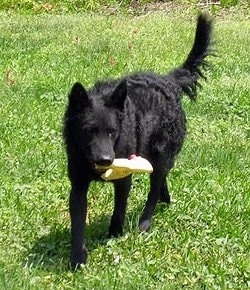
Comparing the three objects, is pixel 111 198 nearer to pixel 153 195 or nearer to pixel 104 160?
pixel 153 195

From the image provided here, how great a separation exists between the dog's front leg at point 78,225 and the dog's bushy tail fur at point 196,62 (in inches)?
65.9

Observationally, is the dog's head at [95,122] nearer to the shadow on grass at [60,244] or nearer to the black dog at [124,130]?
the black dog at [124,130]

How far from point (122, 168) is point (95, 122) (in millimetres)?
392

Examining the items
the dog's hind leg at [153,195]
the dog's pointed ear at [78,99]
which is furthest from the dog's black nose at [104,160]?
the dog's hind leg at [153,195]

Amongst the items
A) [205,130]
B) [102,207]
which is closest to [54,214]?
[102,207]

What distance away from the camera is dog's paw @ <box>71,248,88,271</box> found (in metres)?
4.97

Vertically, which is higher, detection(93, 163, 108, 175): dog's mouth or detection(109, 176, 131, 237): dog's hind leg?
detection(93, 163, 108, 175): dog's mouth

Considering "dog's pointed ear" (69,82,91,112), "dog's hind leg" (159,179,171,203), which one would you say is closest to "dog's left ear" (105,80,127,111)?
"dog's pointed ear" (69,82,91,112)

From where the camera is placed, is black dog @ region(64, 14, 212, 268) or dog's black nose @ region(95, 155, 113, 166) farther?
black dog @ region(64, 14, 212, 268)

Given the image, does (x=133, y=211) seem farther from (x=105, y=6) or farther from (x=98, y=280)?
(x=105, y=6)

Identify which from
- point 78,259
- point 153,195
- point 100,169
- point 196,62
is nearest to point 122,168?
point 100,169

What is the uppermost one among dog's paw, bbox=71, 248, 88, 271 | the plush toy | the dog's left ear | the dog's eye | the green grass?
the dog's left ear

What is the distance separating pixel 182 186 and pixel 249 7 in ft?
58.1

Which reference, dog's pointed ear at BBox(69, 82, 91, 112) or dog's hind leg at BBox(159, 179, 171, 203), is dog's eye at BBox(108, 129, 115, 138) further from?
dog's hind leg at BBox(159, 179, 171, 203)
